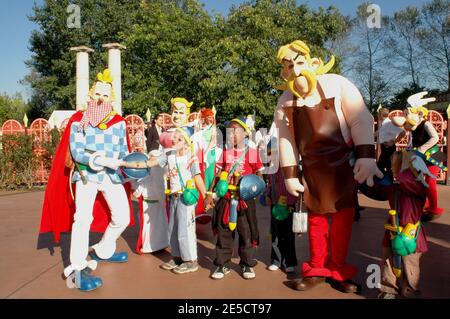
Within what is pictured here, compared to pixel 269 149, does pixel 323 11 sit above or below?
above

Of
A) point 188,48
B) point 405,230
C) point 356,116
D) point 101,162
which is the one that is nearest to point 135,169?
point 101,162

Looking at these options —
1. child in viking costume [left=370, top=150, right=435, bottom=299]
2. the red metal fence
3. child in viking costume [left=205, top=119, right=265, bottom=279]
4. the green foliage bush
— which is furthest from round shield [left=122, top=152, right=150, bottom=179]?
the green foliage bush

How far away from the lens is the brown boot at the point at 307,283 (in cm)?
332

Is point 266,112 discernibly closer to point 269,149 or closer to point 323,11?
point 323,11

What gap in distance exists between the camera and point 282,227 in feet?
12.9

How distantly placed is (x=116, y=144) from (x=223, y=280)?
5.05ft

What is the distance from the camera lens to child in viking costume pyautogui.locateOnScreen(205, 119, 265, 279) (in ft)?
12.1

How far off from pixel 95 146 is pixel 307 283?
213cm

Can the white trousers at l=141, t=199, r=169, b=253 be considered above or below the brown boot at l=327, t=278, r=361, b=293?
above

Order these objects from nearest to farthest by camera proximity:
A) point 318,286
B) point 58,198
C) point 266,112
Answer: point 318,286 < point 58,198 < point 266,112

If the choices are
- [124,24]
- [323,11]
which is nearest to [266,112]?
[323,11]

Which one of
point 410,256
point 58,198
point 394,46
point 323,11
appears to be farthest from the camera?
point 394,46

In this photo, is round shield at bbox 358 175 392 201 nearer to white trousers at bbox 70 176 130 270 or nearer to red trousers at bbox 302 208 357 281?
red trousers at bbox 302 208 357 281

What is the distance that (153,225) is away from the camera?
4.51 m
